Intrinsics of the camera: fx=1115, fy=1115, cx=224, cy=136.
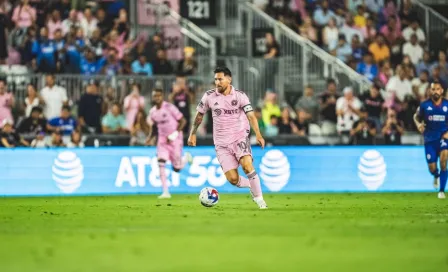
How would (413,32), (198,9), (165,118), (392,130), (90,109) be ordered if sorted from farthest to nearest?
(413,32) → (198,9) → (392,130) → (90,109) → (165,118)

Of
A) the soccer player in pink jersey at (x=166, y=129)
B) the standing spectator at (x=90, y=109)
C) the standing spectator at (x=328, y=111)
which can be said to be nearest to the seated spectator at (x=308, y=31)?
the standing spectator at (x=328, y=111)

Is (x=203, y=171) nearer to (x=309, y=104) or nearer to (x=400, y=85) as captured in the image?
(x=309, y=104)

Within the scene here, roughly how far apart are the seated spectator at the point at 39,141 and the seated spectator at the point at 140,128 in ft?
7.96

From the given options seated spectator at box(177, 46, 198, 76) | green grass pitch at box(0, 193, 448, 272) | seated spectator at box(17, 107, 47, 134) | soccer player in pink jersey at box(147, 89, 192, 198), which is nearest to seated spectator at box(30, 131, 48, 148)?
seated spectator at box(17, 107, 47, 134)

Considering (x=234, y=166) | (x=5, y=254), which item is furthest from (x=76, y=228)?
(x=234, y=166)

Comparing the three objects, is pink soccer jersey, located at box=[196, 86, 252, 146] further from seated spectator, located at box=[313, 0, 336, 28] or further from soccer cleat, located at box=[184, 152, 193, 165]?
seated spectator, located at box=[313, 0, 336, 28]

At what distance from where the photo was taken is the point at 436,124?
83.1ft

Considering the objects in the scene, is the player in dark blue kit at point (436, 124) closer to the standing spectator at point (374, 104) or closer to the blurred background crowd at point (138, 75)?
the blurred background crowd at point (138, 75)

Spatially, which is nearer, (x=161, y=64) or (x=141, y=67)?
(x=141, y=67)

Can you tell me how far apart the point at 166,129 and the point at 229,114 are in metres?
6.66

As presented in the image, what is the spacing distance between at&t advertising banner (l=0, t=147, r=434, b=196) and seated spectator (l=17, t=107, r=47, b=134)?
4.62ft

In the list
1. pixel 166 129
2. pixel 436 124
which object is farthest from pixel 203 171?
pixel 436 124

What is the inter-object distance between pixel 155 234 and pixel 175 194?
46.6 feet

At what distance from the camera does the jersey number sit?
114 ft
